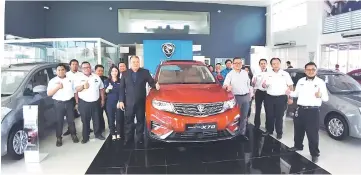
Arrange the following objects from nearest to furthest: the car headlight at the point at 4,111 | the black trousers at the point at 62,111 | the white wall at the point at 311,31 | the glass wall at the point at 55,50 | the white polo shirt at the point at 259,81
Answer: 1. the car headlight at the point at 4,111
2. the black trousers at the point at 62,111
3. the white polo shirt at the point at 259,81
4. the glass wall at the point at 55,50
5. the white wall at the point at 311,31

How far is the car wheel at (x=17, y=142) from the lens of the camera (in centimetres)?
352

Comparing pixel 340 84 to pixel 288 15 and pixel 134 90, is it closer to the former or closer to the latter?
pixel 134 90

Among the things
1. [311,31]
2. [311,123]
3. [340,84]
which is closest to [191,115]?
[311,123]

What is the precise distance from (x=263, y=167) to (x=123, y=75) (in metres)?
2.31

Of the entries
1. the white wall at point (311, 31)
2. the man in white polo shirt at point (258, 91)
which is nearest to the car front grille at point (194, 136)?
the man in white polo shirt at point (258, 91)

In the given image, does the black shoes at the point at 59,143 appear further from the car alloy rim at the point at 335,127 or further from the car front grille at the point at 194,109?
the car alloy rim at the point at 335,127

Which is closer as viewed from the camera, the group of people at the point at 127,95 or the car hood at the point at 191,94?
the car hood at the point at 191,94

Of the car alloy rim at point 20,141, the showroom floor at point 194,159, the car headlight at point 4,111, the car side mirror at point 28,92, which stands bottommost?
the showroom floor at point 194,159

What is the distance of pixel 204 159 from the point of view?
360cm

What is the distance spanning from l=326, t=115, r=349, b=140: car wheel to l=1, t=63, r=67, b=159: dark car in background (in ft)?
15.3

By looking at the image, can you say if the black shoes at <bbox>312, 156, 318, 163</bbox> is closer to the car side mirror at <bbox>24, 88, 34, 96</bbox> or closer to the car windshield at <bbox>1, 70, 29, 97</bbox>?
the car side mirror at <bbox>24, 88, 34, 96</bbox>

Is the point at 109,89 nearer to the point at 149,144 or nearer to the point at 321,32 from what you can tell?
the point at 149,144

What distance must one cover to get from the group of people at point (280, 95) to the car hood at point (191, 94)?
0.41 metres

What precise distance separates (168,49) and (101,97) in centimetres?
410
